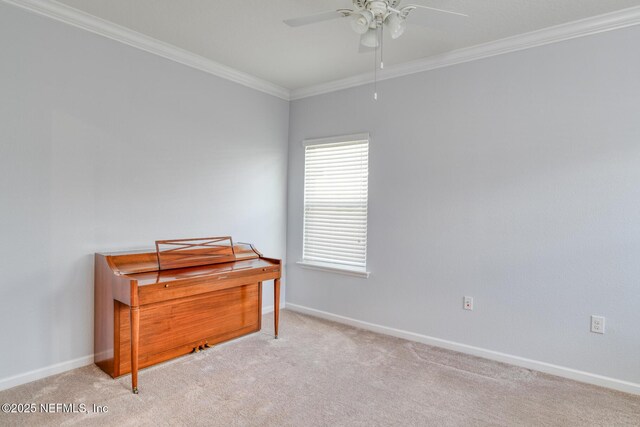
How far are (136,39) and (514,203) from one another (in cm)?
335

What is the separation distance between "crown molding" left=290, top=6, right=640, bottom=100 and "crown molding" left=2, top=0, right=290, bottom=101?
0.98 meters

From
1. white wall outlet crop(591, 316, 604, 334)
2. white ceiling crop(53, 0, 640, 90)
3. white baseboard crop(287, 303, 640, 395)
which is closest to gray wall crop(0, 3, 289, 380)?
white ceiling crop(53, 0, 640, 90)

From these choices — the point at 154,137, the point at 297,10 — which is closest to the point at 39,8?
the point at 154,137

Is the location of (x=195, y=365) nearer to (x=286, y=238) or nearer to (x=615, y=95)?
(x=286, y=238)

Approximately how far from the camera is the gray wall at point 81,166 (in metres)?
2.52

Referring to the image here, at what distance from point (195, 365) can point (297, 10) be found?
9.00 feet

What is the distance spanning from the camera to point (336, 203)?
4129mm

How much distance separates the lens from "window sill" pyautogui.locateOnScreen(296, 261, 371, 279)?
3.86 metres

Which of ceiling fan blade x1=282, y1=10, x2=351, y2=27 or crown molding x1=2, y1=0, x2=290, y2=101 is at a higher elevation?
crown molding x1=2, y1=0, x2=290, y2=101

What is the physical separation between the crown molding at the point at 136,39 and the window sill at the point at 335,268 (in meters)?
2.01

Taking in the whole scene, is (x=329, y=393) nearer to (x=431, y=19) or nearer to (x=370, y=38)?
(x=370, y=38)

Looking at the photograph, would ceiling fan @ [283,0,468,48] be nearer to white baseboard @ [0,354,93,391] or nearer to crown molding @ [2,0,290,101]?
crown molding @ [2,0,290,101]

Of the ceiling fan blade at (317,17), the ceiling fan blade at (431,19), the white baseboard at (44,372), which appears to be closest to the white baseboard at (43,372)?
the white baseboard at (44,372)

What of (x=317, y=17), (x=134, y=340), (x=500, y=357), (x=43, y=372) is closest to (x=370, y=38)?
(x=317, y=17)
